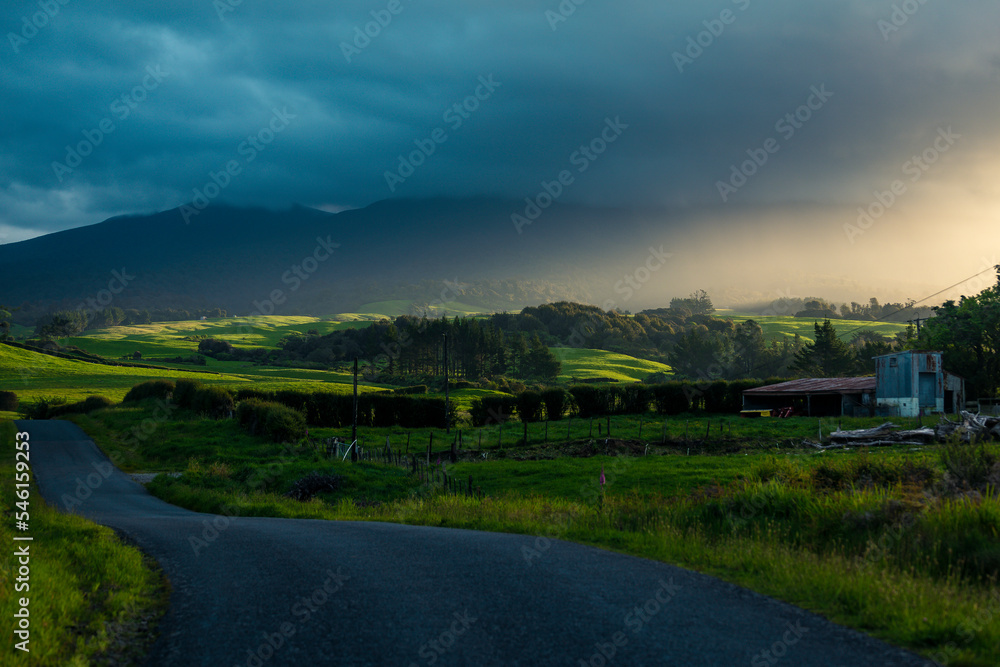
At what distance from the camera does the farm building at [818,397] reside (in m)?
64.9

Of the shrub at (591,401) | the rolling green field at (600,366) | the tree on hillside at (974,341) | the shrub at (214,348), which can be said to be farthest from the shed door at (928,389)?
the shrub at (214,348)

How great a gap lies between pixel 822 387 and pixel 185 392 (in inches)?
2602

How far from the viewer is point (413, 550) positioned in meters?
11.3

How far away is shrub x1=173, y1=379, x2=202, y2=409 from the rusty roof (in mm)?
58098

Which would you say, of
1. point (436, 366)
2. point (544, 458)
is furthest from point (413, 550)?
point (436, 366)

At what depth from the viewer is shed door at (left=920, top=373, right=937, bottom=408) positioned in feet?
200

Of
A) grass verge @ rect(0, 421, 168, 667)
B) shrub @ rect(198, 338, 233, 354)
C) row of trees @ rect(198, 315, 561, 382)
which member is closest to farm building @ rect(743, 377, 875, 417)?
grass verge @ rect(0, 421, 168, 667)

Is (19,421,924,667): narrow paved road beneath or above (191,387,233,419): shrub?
above

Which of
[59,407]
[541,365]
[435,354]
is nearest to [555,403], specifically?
[59,407]

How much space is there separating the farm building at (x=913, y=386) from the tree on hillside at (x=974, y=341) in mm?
14594

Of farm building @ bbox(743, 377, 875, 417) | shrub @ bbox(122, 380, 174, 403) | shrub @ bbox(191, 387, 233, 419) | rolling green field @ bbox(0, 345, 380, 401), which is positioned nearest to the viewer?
shrub @ bbox(191, 387, 233, 419)

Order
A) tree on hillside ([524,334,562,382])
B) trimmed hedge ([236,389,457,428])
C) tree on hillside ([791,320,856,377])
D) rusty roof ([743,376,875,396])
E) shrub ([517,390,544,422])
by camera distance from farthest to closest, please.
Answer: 1. tree on hillside ([524,334,562,382])
2. tree on hillside ([791,320,856,377])
3. shrub ([517,390,544,422])
4. trimmed hedge ([236,389,457,428])
5. rusty roof ([743,376,875,396])

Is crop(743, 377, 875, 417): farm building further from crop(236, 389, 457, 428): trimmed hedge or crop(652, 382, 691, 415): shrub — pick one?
crop(236, 389, 457, 428): trimmed hedge

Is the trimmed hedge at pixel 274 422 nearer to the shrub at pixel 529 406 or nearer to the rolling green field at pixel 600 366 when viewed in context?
the shrub at pixel 529 406
